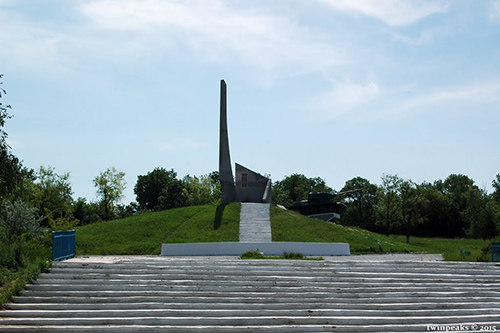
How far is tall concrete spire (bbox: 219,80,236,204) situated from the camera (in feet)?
122

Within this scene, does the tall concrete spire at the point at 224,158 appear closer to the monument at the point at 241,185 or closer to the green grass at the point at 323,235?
the monument at the point at 241,185

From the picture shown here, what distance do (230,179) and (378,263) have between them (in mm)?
22790

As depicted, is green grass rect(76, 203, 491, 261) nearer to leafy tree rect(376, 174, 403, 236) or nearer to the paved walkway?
the paved walkway

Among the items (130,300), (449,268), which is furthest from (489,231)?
(130,300)

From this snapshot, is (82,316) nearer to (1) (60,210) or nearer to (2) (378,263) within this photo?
(2) (378,263)

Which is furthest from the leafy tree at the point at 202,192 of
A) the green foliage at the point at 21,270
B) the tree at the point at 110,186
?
the green foliage at the point at 21,270

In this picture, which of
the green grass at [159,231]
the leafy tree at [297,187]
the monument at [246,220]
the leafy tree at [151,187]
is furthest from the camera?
the leafy tree at [297,187]

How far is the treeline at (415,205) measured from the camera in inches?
1882

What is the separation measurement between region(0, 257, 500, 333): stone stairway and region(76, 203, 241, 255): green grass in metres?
13.7

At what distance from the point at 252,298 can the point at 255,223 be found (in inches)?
833

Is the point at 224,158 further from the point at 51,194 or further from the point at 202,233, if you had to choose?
the point at 51,194

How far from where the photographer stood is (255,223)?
3362 cm

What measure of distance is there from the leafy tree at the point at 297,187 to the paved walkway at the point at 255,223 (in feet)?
152

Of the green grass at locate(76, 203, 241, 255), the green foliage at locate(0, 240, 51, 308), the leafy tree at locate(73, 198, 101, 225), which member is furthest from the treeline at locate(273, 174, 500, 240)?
the green foliage at locate(0, 240, 51, 308)
